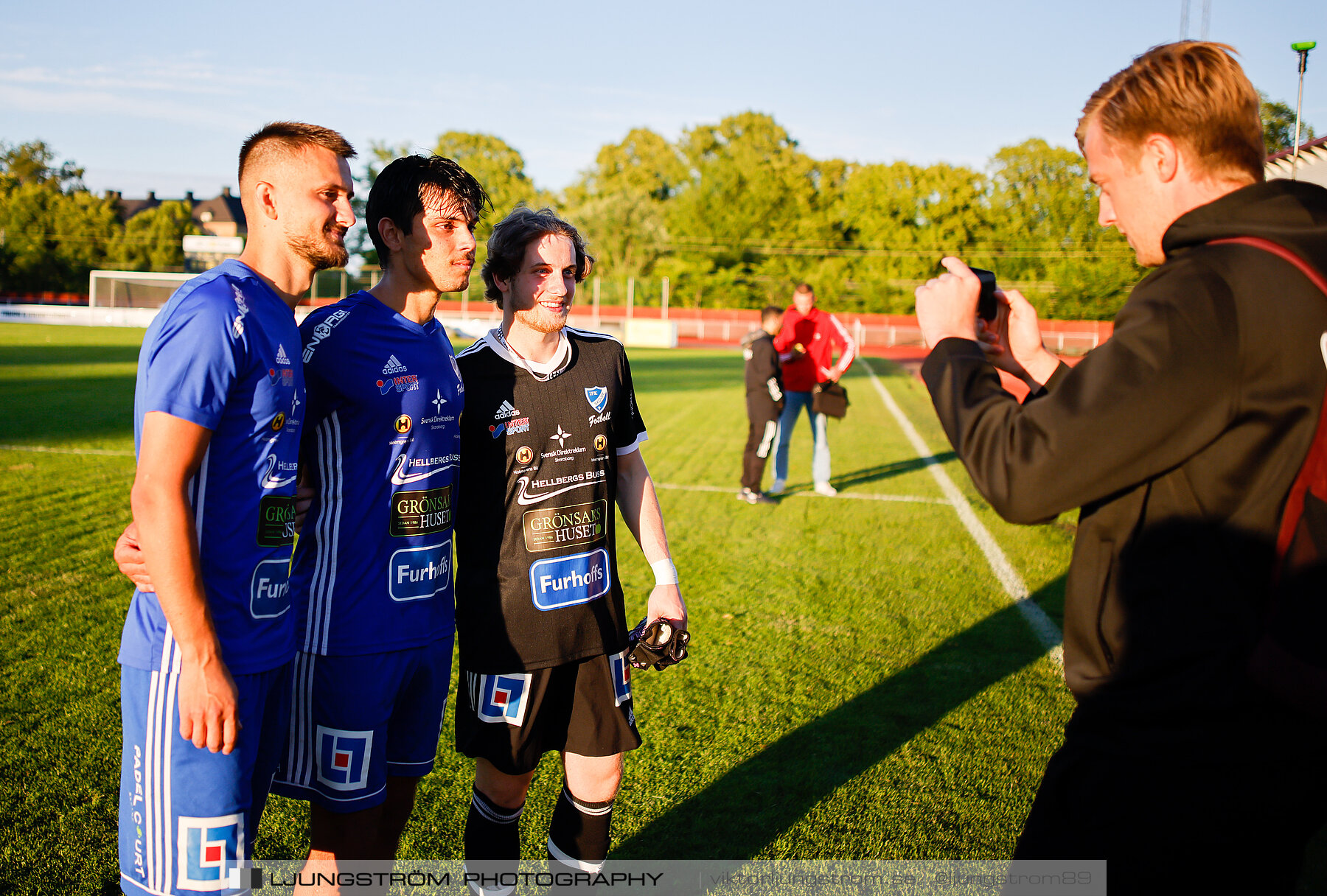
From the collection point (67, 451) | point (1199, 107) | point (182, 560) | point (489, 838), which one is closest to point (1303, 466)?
point (1199, 107)

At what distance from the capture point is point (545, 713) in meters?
2.62

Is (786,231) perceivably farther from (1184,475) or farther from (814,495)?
(1184,475)

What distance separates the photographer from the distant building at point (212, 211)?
3036 inches

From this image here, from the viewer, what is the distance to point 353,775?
7.36ft

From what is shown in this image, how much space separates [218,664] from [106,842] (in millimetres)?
1883

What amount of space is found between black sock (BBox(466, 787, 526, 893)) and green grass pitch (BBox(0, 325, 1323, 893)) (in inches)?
24.8

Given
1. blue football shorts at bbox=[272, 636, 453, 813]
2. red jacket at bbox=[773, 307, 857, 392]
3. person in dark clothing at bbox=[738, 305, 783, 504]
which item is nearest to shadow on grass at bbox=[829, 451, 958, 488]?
red jacket at bbox=[773, 307, 857, 392]

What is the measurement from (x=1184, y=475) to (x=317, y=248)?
1.95 meters

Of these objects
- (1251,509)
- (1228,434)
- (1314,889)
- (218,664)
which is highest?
(1228,434)

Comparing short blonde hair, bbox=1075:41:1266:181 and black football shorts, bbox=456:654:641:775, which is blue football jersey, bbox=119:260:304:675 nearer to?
black football shorts, bbox=456:654:641:775

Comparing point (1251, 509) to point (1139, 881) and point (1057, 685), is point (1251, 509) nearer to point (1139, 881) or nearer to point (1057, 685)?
point (1139, 881)

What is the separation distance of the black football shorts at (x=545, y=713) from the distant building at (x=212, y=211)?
8254 centimetres

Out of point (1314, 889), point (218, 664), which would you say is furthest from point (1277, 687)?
point (1314, 889)

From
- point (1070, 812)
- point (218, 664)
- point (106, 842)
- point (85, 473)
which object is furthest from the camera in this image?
point (85, 473)
